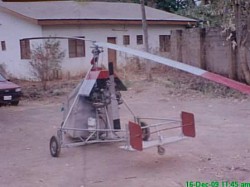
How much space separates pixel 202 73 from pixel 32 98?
13892 mm

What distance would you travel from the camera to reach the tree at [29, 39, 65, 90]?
1962 cm

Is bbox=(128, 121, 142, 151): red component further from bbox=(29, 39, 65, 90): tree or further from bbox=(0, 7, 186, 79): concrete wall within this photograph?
bbox=(0, 7, 186, 79): concrete wall

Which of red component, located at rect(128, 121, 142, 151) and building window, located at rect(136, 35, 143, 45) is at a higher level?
building window, located at rect(136, 35, 143, 45)

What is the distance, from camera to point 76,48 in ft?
79.9

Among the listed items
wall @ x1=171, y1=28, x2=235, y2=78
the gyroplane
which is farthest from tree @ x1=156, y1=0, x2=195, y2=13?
the gyroplane

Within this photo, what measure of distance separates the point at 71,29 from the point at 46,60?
465cm

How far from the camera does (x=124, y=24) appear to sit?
26297 millimetres

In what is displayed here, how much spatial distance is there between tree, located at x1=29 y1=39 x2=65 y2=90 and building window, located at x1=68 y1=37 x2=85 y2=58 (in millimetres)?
2188

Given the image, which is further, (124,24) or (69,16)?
(124,24)

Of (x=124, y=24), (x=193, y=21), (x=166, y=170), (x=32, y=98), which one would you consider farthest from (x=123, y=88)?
(x=193, y=21)

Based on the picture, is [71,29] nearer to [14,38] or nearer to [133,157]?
[14,38]

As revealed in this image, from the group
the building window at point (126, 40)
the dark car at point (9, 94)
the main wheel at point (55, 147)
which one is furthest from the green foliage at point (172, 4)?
the main wheel at point (55, 147)

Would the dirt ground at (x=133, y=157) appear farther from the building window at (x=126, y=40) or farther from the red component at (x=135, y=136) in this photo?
the building window at (x=126, y=40)

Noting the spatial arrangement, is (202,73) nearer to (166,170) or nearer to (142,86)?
(166,170)
